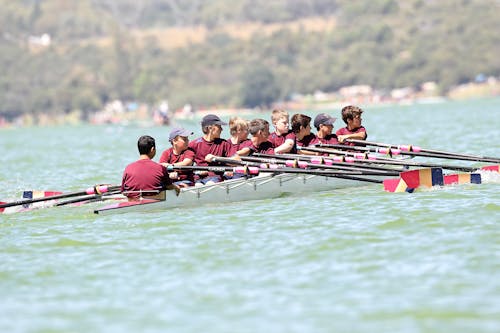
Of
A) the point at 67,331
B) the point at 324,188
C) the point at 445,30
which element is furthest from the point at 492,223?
the point at 445,30

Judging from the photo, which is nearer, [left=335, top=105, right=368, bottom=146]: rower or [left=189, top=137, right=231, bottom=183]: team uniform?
[left=189, top=137, right=231, bottom=183]: team uniform

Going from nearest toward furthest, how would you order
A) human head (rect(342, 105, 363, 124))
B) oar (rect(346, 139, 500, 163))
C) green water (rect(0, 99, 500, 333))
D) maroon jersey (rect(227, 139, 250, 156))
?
green water (rect(0, 99, 500, 333)) < maroon jersey (rect(227, 139, 250, 156)) < oar (rect(346, 139, 500, 163)) < human head (rect(342, 105, 363, 124))

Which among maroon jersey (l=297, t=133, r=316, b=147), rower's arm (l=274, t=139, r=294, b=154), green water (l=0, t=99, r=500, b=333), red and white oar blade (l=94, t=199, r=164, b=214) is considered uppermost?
maroon jersey (l=297, t=133, r=316, b=147)

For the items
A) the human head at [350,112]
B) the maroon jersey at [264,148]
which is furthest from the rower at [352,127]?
the maroon jersey at [264,148]

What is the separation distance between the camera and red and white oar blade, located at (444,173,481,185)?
1916 cm

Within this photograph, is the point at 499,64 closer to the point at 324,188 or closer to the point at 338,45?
the point at 338,45

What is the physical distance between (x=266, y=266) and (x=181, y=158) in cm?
584

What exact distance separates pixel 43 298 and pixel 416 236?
499 centimetres

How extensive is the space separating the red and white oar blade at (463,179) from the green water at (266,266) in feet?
0.49

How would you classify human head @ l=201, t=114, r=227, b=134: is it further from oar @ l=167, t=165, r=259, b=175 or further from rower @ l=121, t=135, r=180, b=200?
rower @ l=121, t=135, r=180, b=200

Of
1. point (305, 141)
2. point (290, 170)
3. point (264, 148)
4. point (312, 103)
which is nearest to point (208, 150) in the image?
point (264, 148)

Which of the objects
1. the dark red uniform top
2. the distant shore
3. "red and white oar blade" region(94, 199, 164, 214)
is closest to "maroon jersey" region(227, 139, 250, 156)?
the dark red uniform top

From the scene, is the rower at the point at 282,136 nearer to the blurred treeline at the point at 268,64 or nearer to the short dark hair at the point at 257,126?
the short dark hair at the point at 257,126

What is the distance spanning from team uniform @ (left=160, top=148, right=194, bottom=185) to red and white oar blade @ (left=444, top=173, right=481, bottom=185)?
435 cm
